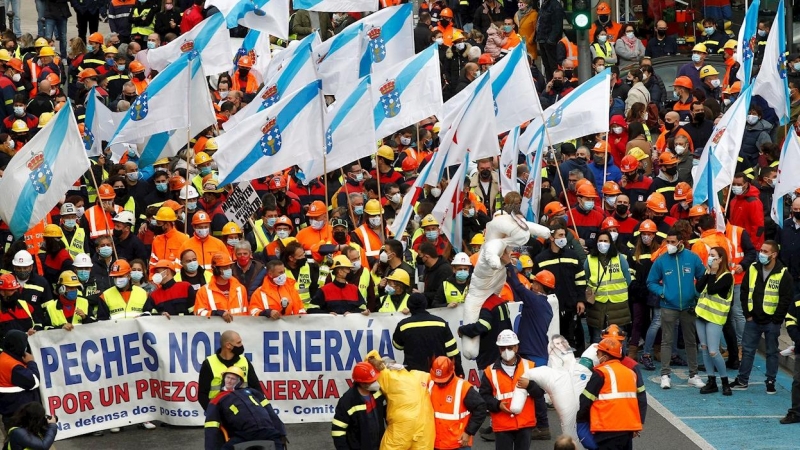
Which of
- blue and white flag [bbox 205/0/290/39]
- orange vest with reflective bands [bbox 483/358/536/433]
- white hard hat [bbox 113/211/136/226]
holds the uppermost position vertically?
blue and white flag [bbox 205/0/290/39]

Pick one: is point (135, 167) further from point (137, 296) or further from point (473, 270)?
point (473, 270)

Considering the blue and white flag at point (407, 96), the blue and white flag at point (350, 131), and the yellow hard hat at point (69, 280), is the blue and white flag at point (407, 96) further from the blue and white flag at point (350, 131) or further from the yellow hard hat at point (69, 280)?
the yellow hard hat at point (69, 280)

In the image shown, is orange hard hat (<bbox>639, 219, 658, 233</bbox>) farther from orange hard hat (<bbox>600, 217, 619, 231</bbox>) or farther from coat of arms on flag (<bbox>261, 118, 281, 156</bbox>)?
coat of arms on flag (<bbox>261, 118, 281, 156</bbox>)

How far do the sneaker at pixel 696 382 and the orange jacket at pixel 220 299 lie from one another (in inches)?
201

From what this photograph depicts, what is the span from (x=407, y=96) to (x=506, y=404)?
657 centimetres

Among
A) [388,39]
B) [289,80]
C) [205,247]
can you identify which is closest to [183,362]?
[205,247]

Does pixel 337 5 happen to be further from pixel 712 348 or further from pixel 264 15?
pixel 712 348

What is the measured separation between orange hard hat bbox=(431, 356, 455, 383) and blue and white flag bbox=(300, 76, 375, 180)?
217 inches

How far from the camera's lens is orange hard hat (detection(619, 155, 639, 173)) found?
855 inches

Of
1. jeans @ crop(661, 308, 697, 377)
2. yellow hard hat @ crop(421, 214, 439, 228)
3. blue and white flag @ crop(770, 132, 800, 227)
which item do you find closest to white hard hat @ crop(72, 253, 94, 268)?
yellow hard hat @ crop(421, 214, 439, 228)

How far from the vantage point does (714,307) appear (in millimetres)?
18438

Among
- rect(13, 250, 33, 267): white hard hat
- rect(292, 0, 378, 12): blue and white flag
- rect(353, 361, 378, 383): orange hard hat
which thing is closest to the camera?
rect(353, 361, 378, 383): orange hard hat

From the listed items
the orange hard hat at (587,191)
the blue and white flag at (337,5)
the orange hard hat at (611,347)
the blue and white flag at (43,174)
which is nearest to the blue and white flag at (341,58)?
the blue and white flag at (337,5)

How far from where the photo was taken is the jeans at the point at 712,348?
1830 cm
